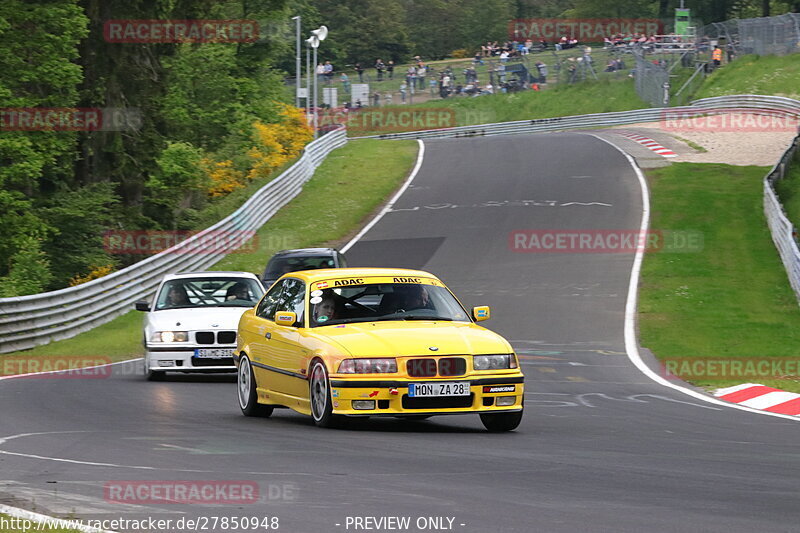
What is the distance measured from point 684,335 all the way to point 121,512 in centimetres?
1719

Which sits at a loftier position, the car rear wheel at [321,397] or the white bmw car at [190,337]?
the car rear wheel at [321,397]

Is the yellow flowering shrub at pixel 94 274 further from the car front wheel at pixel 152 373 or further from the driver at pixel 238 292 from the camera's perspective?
the car front wheel at pixel 152 373

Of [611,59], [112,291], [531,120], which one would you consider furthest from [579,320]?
[611,59]

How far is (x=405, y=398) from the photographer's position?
34.6 feet

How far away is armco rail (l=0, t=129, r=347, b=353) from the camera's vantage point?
2330cm

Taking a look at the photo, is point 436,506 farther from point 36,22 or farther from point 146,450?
point 36,22

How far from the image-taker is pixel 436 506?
711 centimetres

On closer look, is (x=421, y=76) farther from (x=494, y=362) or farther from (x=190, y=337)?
(x=494, y=362)

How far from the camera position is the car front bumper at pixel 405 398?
10.5 meters

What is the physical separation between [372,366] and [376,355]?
99mm

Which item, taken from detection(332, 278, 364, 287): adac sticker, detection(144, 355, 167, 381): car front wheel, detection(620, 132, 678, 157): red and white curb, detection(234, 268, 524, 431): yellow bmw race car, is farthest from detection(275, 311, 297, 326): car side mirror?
detection(620, 132, 678, 157): red and white curb

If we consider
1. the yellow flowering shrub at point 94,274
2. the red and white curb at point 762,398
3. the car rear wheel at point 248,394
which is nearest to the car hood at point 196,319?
the car rear wheel at point 248,394

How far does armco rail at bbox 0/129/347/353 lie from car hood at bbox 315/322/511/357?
43.6 feet

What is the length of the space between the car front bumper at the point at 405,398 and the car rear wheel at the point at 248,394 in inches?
74.2
